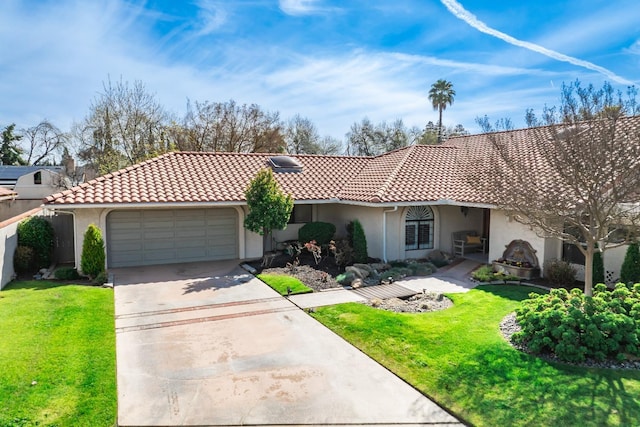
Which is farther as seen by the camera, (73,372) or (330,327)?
(330,327)

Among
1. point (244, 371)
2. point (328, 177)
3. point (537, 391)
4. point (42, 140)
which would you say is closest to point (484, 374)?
point (537, 391)

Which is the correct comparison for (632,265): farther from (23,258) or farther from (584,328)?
(23,258)

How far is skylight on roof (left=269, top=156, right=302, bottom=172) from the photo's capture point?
20547 millimetres

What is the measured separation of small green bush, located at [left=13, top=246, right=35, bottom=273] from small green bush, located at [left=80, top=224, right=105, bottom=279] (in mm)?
2646

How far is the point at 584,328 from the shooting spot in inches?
308

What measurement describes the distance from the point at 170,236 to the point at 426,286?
10263 mm

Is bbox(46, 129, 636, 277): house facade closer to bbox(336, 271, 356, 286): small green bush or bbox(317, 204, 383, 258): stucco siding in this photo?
bbox(317, 204, 383, 258): stucco siding

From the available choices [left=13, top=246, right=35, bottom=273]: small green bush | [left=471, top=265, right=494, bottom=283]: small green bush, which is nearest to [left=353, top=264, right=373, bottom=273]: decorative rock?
[left=471, top=265, right=494, bottom=283]: small green bush

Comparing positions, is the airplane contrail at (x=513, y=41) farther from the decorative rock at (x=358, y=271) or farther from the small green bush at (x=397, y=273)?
the decorative rock at (x=358, y=271)

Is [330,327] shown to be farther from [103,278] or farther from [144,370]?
[103,278]

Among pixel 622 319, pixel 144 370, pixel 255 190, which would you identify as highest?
pixel 255 190

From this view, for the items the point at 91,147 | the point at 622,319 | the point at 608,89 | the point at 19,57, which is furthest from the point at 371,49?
the point at 91,147

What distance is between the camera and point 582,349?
7.57 metres

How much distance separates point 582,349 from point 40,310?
39.2 feet
